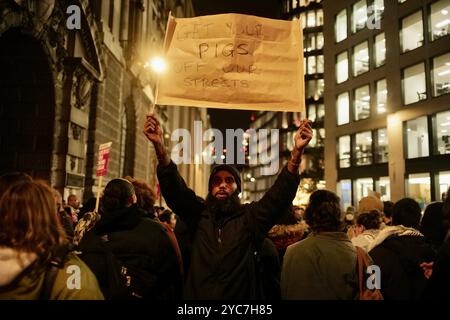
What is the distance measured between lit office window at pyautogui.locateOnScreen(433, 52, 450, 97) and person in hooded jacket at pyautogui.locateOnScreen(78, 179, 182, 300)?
2485 cm

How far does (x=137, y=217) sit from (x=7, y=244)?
5.01 feet

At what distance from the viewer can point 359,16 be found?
32.4m

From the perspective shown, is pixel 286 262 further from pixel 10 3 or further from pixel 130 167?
pixel 130 167

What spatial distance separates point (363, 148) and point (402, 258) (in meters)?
29.0

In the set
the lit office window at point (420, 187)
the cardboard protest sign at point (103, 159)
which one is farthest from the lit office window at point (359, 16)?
the cardboard protest sign at point (103, 159)

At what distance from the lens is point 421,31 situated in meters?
25.8

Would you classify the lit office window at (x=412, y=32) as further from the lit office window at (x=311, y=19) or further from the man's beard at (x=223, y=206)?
the lit office window at (x=311, y=19)

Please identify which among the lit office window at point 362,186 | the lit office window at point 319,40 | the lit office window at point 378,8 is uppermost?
the lit office window at point 319,40

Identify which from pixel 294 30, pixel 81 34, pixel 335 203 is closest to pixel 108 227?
pixel 335 203

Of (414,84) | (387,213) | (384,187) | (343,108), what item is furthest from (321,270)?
(343,108)

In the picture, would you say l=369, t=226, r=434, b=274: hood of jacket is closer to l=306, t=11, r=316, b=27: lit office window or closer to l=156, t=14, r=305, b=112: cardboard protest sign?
l=156, t=14, r=305, b=112: cardboard protest sign

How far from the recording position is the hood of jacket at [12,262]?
6.61 ft

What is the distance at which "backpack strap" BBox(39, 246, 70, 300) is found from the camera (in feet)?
6.91
